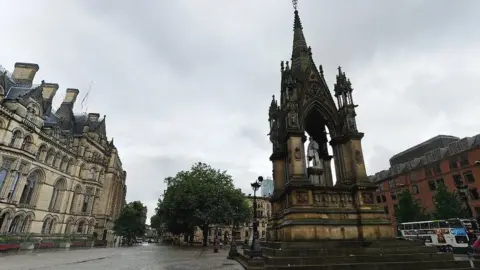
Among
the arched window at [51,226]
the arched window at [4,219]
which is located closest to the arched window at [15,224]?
the arched window at [4,219]

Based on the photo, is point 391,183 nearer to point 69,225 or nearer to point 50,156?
point 69,225

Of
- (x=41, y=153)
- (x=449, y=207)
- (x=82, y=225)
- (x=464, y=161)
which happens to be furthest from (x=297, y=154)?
(x=464, y=161)

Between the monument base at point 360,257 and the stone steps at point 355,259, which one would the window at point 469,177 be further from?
the stone steps at point 355,259

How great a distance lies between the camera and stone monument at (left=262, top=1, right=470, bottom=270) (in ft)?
28.2

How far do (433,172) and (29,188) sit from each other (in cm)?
6950

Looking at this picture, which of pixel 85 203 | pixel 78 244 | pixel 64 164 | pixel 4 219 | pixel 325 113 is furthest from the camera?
pixel 85 203

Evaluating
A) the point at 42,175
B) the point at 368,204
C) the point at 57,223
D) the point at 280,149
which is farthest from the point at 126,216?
the point at 368,204

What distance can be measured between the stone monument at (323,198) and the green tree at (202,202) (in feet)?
80.0

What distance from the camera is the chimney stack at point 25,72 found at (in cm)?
4050

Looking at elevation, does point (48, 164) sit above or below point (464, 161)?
below

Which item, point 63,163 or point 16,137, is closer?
point 16,137

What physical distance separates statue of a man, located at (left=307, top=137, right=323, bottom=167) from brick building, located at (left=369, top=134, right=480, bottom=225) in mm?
26062

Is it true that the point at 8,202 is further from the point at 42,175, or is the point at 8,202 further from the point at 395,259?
the point at 395,259

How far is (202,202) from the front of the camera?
122 ft
